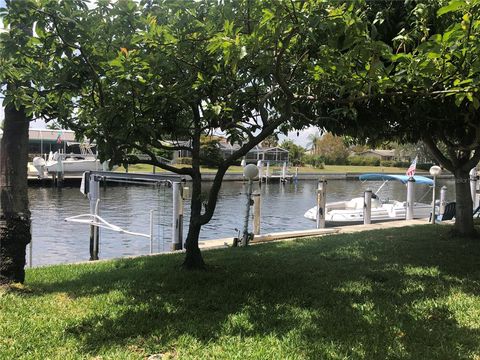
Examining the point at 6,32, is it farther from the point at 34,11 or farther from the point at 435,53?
the point at 435,53

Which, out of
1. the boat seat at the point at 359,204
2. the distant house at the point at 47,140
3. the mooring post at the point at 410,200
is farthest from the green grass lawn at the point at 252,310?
the distant house at the point at 47,140

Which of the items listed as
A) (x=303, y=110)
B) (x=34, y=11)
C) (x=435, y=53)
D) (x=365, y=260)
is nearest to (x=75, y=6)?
(x=34, y=11)

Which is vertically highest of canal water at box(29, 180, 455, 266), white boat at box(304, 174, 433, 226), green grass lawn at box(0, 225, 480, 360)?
green grass lawn at box(0, 225, 480, 360)

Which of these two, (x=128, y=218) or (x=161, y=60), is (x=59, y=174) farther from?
(x=161, y=60)

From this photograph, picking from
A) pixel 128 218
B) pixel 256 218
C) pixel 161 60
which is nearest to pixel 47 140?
pixel 128 218

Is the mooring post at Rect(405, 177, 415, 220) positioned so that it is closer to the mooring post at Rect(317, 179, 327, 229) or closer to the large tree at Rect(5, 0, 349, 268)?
the mooring post at Rect(317, 179, 327, 229)

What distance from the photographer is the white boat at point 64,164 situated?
120 ft

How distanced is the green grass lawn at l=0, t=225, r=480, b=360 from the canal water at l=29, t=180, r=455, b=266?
5831 mm

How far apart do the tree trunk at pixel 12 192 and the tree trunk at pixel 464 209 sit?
844 centimetres

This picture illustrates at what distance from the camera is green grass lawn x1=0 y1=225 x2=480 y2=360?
4.05 m

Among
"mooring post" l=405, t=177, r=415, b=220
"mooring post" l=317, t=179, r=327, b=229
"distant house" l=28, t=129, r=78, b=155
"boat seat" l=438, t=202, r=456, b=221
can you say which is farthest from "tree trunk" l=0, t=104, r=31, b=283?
"distant house" l=28, t=129, r=78, b=155

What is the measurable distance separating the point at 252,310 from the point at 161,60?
8.99 ft

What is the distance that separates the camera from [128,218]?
68.3 feet

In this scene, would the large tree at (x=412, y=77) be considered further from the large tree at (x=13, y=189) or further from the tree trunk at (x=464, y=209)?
the large tree at (x=13, y=189)
